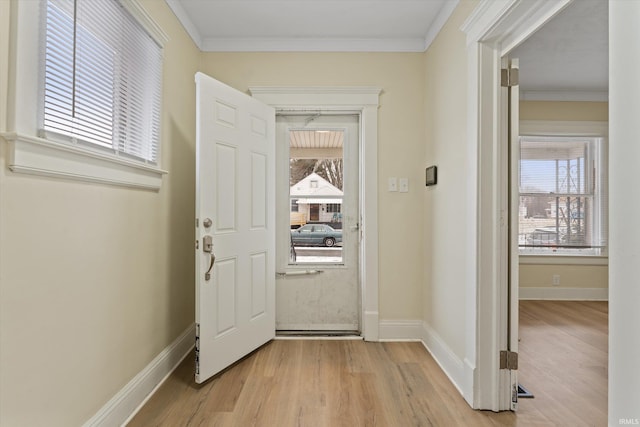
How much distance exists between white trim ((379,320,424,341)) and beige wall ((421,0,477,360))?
0.49 ft

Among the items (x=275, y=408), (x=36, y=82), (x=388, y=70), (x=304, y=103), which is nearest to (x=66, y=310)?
(x=36, y=82)

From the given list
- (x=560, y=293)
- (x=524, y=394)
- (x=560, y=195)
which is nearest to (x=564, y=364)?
(x=524, y=394)

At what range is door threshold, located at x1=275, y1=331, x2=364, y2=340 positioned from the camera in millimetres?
2947

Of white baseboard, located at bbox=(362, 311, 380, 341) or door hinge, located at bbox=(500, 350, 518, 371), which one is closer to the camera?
door hinge, located at bbox=(500, 350, 518, 371)

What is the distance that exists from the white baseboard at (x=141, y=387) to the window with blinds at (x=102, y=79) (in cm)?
123

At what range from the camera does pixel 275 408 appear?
1917 mm

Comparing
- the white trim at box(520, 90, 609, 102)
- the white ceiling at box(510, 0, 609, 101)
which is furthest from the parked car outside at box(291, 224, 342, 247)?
the white trim at box(520, 90, 609, 102)

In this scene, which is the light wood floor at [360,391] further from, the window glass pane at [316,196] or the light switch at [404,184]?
the light switch at [404,184]

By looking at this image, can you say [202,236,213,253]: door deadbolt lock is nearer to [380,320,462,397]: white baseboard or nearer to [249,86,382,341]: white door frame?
[249,86,382,341]: white door frame

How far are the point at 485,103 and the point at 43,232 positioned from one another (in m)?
2.17

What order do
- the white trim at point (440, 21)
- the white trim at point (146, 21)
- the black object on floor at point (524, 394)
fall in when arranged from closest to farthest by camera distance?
the white trim at point (146, 21) < the black object on floor at point (524, 394) < the white trim at point (440, 21)

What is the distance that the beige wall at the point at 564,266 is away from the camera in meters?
4.33

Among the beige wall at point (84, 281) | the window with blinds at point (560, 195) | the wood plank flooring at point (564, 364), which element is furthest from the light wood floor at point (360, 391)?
→ the window with blinds at point (560, 195)

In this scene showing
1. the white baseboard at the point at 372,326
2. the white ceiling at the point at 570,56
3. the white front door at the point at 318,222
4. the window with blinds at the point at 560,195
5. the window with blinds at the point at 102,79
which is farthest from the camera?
the window with blinds at the point at 560,195
